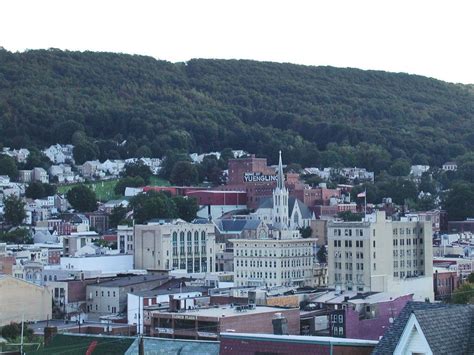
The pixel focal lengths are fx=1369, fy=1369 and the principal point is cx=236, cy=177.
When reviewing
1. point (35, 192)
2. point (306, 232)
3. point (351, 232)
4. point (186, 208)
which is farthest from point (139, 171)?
point (351, 232)

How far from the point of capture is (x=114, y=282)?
8512 centimetres

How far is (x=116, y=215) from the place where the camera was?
137125mm

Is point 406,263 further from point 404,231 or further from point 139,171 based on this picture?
point 139,171

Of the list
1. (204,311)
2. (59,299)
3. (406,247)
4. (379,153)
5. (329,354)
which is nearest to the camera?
(329,354)

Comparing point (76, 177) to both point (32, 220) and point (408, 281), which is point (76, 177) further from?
point (408, 281)

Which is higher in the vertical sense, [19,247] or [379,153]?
[379,153]

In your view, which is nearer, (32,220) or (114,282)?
(114,282)

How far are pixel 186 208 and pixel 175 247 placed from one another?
1199 inches

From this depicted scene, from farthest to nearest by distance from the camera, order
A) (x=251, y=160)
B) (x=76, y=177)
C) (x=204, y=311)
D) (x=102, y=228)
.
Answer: (x=76, y=177) < (x=251, y=160) < (x=102, y=228) < (x=204, y=311)

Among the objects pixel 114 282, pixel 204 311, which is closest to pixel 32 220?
pixel 114 282

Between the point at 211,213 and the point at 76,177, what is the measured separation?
4141cm

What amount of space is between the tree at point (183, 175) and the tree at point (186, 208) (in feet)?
108

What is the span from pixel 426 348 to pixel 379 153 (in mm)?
179542

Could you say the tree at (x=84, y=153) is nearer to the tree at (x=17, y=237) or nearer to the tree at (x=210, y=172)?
the tree at (x=210, y=172)
